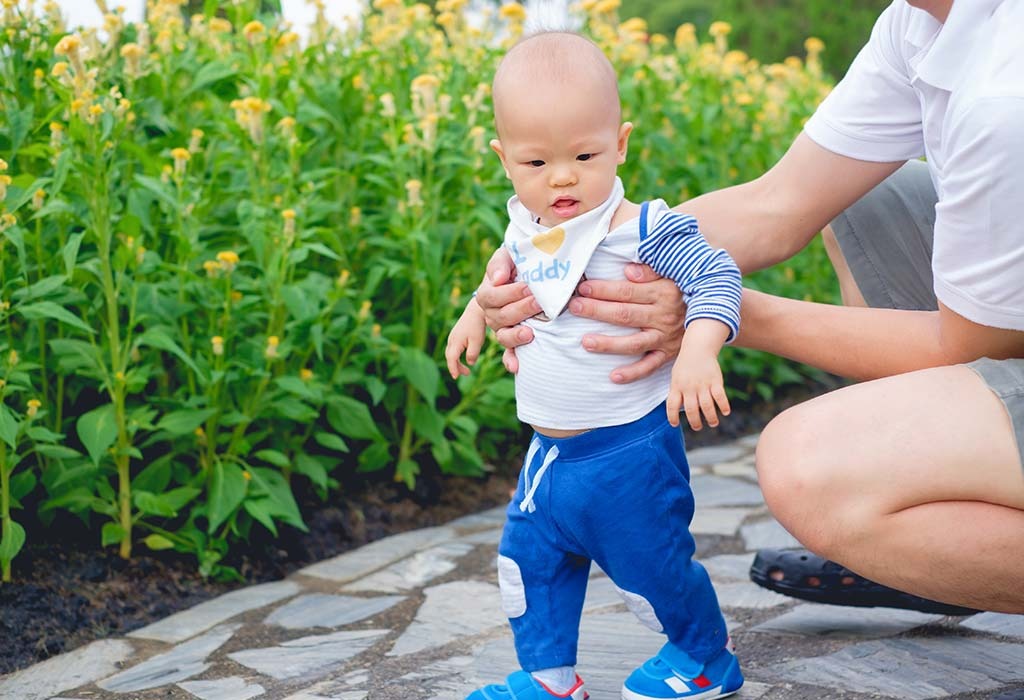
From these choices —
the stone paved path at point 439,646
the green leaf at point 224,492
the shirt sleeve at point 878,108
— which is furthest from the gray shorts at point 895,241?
the green leaf at point 224,492

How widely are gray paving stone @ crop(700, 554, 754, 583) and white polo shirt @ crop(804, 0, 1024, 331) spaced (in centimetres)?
122

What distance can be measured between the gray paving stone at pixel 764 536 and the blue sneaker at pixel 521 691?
1272 millimetres

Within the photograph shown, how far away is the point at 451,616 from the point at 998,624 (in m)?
1.19

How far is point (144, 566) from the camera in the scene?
2939mm

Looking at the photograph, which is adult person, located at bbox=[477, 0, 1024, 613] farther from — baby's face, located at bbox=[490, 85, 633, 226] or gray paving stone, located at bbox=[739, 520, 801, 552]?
gray paving stone, located at bbox=[739, 520, 801, 552]

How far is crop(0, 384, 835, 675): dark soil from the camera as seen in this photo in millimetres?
2643

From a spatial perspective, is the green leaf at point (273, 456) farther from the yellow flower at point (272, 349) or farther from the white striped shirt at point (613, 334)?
the white striped shirt at point (613, 334)

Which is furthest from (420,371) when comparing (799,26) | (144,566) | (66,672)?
(799,26)

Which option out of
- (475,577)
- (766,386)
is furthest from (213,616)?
(766,386)

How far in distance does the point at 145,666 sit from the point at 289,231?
1055 mm

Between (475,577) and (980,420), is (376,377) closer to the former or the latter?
(475,577)

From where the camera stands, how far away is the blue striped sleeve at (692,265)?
1.96 meters

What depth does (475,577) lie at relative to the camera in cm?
308

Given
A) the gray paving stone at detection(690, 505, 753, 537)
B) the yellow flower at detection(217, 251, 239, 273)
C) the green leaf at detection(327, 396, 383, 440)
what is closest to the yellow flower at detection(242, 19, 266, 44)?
the yellow flower at detection(217, 251, 239, 273)
